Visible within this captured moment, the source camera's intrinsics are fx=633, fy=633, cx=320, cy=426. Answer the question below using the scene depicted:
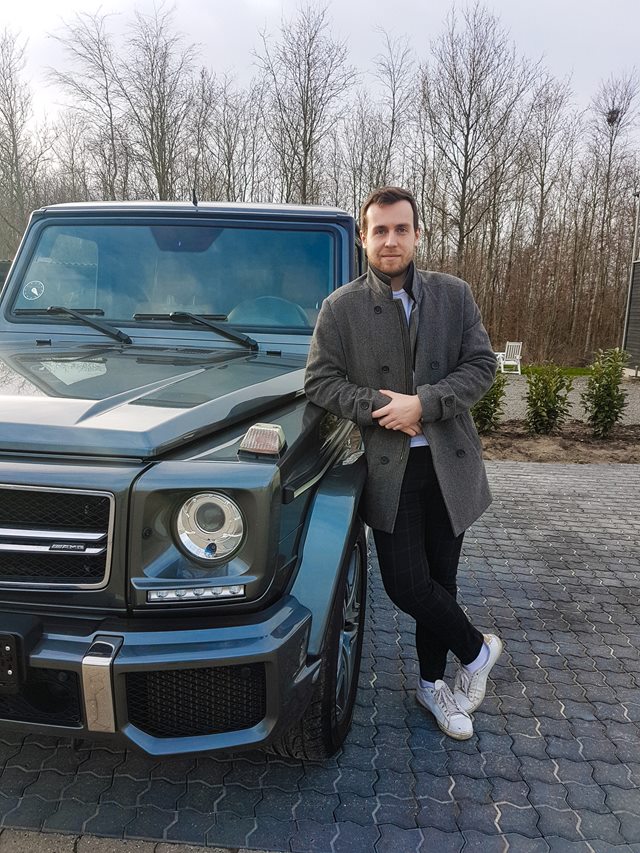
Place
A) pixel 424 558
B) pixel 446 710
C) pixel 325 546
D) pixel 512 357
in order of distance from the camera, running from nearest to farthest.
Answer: pixel 325 546, pixel 424 558, pixel 446 710, pixel 512 357

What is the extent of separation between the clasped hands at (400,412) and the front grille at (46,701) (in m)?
1.20

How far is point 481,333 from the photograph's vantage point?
7.54 ft

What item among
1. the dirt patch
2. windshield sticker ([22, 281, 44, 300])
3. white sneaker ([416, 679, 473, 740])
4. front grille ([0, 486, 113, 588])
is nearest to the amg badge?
front grille ([0, 486, 113, 588])

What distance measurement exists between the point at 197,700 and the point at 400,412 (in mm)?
1072

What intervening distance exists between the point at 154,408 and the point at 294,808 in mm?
1397

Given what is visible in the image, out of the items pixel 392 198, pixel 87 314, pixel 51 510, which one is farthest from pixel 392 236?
pixel 87 314

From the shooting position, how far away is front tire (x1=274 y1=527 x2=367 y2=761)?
2.04 m

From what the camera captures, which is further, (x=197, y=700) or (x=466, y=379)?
(x=466, y=379)

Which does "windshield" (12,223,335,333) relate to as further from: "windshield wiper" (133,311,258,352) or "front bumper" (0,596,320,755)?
"front bumper" (0,596,320,755)

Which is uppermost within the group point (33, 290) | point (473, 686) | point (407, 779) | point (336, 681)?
point (33, 290)

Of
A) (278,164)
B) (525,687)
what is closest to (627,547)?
(525,687)

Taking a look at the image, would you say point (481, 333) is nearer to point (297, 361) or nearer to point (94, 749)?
point (297, 361)

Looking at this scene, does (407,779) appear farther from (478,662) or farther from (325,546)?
(325,546)

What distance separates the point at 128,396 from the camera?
6.47 feet
